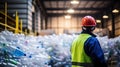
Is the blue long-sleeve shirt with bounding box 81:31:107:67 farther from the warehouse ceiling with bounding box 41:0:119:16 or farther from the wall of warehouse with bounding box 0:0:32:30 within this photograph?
the warehouse ceiling with bounding box 41:0:119:16

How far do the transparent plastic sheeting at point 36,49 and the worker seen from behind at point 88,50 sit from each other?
0.92 metres

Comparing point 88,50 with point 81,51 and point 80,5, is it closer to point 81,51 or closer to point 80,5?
point 81,51

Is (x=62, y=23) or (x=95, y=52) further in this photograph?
(x=62, y=23)

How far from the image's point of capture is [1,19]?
1281 cm

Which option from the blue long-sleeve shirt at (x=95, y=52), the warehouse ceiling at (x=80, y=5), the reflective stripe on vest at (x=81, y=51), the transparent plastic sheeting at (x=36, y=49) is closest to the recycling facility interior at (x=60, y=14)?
the warehouse ceiling at (x=80, y=5)

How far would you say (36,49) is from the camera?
611cm

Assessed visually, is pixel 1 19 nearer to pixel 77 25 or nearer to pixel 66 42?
pixel 66 42

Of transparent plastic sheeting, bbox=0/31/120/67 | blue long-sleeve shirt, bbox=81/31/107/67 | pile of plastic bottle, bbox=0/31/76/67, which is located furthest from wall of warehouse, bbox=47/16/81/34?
blue long-sleeve shirt, bbox=81/31/107/67

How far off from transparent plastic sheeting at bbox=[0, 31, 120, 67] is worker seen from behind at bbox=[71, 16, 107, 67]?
Answer: 3.02 ft

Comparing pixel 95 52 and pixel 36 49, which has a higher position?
pixel 95 52

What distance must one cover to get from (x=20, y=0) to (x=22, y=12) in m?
0.72

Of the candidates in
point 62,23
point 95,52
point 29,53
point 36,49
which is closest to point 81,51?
point 95,52

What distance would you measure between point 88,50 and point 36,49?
2173 mm

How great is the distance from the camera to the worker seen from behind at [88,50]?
405cm
